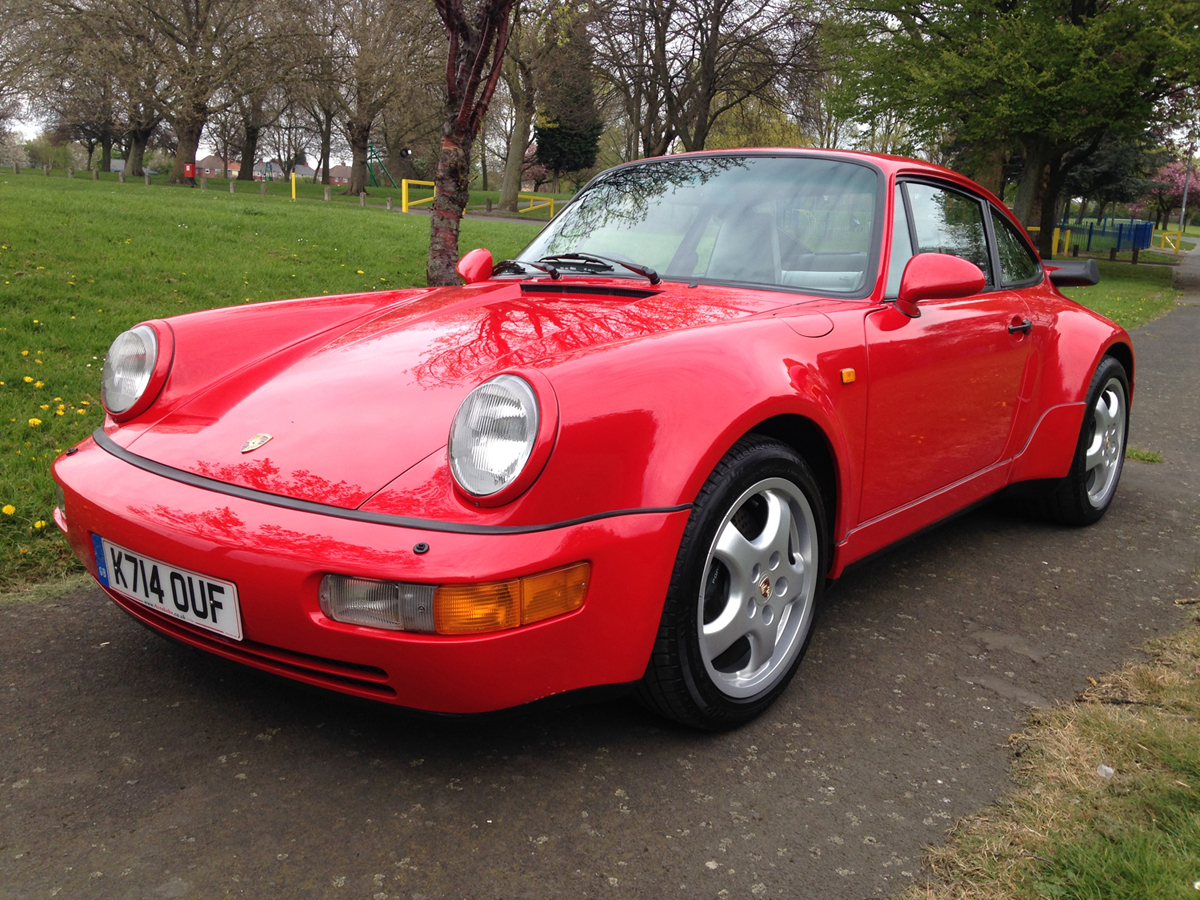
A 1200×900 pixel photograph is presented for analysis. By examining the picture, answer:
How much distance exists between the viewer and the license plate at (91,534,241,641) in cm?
187

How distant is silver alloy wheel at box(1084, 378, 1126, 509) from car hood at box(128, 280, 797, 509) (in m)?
2.07

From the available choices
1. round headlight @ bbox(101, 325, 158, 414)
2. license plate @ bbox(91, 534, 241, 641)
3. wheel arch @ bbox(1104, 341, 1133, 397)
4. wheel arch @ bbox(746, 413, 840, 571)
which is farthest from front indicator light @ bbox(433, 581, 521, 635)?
wheel arch @ bbox(1104, 341, 1133, 397)

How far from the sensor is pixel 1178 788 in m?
1.96

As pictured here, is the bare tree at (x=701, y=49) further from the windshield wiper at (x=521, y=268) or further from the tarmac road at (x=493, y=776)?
the tarmac road at (x=493, y=776)

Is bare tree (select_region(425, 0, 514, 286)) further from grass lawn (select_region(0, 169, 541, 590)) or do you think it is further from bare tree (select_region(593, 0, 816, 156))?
bare tree (select_region(593, 0, 816, 156))

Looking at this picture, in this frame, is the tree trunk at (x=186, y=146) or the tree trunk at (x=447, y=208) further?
the tree trunk at (x=186, y=146)

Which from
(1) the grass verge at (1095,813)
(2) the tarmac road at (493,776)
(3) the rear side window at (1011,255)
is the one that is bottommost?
(2) the tarmac road at (493,776)

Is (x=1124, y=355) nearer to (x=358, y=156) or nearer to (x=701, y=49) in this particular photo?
(x=701, y=49)

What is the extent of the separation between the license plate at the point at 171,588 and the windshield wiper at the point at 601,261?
1562 millimetres

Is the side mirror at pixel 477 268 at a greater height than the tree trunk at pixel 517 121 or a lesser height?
lesser

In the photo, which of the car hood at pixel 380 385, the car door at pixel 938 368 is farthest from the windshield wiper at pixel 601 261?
the car door at pixel 938 368

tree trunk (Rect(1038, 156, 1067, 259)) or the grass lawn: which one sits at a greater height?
tree trunk (Rect(1038, 156, 1067, 259))

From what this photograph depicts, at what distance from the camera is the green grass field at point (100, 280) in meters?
3.85

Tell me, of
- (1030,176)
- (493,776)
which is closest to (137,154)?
(1030,176)
